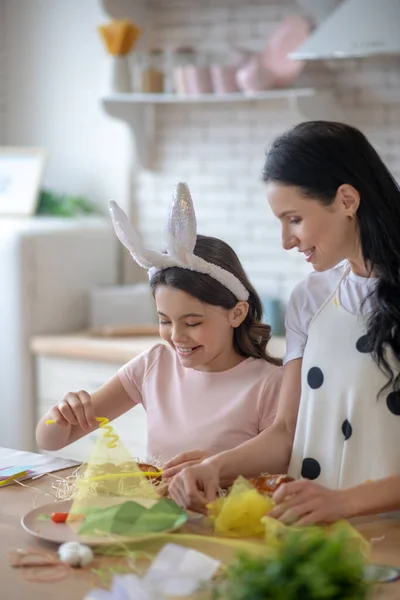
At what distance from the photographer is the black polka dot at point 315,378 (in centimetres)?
195

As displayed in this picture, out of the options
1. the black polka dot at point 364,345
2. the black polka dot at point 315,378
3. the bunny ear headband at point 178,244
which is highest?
the bunny ear headband at point 178,244

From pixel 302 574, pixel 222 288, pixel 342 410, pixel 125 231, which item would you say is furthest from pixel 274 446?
pixel 302 574

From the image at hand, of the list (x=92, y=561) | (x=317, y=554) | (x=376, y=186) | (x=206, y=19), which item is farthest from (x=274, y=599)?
(x=206, y=19)

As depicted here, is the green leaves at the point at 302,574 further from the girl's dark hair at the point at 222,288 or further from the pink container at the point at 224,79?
the pink container at the point at 224,79

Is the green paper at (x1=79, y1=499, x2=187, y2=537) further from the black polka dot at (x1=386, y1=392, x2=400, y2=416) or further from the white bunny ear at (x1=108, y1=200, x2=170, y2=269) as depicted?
the white bunny ear at (x1=108, y1=200, x2=170, y2=269)

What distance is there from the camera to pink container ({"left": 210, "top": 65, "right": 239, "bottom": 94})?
3904 mm

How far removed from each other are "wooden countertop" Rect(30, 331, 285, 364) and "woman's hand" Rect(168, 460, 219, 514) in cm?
180

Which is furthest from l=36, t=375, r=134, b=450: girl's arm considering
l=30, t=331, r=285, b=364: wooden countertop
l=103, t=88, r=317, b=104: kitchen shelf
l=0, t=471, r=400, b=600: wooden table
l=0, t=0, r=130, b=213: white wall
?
l=0, t=0, r=130, b=213: white wall

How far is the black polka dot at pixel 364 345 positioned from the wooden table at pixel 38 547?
1.01 ft

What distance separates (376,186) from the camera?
6.19 ft

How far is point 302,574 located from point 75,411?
3.53ft

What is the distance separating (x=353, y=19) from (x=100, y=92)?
143 cm

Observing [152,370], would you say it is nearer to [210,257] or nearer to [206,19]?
[210,257]

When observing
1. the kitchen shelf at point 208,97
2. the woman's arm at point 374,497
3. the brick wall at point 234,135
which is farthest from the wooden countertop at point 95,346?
the woman's arm at point 374,497
